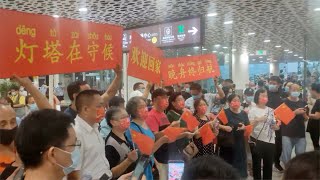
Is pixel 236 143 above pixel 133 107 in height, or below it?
below

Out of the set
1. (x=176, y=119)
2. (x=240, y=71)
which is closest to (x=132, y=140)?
(x=176, y=119)

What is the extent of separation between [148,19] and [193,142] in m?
4.27

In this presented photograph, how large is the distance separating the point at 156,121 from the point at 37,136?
2329mm

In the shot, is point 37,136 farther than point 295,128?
No

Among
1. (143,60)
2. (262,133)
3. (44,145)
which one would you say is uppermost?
(143,60)

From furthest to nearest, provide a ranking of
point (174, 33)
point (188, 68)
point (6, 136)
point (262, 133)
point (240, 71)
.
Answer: point (240, 71)
point (174, 33)
point (188, 68)
point (262, 133)
point (6, 136)

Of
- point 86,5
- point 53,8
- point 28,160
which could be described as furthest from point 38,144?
point 53,8

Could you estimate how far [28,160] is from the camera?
Result: 53.2 inches

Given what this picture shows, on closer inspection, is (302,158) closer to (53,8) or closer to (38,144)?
(38,144)

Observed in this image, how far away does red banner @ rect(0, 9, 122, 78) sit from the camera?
7.08ft

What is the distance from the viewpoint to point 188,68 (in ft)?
15.1

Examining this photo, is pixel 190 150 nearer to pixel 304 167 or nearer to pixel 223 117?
pixel 223 117

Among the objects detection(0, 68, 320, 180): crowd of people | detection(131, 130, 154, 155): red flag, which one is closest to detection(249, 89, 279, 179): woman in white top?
detection(0, 68, 320, 180): crowd of people

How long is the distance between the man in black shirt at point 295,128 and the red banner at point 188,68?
127 cm
